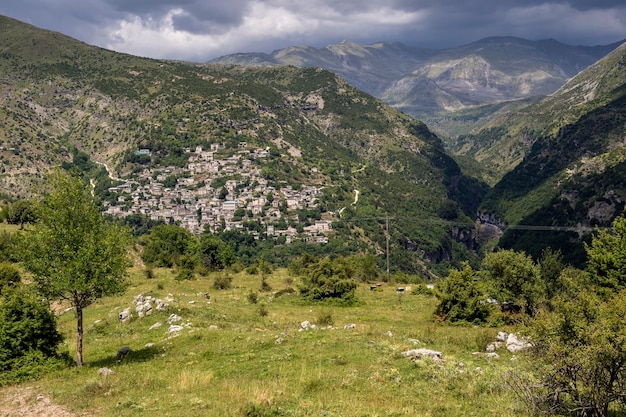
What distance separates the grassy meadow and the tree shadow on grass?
8 centimetres

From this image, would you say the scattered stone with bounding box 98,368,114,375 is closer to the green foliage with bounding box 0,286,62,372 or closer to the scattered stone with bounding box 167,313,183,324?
the green foliage with bounding box 0,286,62,372

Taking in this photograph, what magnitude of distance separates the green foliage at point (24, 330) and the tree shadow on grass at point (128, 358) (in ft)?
7.80

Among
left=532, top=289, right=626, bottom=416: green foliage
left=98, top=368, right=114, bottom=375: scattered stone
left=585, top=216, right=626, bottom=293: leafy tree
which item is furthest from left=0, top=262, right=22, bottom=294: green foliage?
left=585, top=216, right=626, bottom=293: leafy tree

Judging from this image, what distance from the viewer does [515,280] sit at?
111ft

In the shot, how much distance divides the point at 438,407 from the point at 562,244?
187 metres

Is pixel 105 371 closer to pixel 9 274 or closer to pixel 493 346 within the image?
pixel 493 346

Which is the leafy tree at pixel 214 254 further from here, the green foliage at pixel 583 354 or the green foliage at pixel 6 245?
the green foliage at pixel 583 354

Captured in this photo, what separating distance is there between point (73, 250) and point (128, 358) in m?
6.86

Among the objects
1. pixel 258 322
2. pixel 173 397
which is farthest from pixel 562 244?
pixel 173 397

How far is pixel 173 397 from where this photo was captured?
15.9 meters

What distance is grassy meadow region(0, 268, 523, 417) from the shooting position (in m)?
14.5

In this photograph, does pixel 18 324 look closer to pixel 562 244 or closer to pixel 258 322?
pixel 258 322

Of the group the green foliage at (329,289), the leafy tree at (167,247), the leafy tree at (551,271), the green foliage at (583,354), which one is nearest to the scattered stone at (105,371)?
the green foliage at (583,354)

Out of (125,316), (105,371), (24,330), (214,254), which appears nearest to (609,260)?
(105,371)
